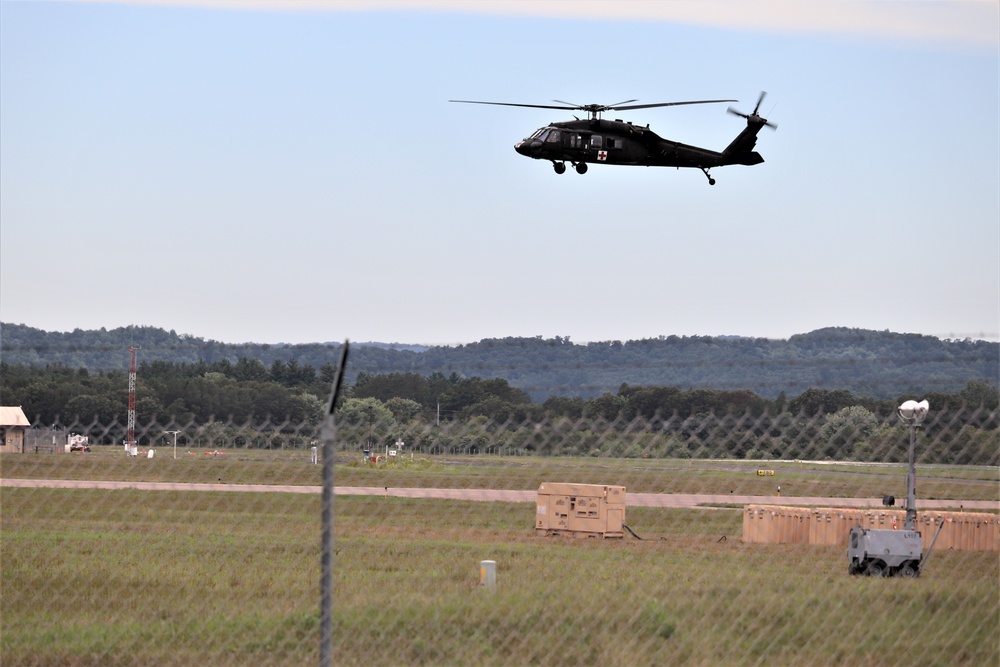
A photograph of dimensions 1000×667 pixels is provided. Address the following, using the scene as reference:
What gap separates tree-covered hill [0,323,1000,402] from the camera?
839 cm

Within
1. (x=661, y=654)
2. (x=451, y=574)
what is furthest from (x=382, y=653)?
(x=451, y=574)

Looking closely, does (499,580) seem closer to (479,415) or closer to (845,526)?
(479,415)

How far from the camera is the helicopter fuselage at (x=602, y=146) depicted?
32.8 meters

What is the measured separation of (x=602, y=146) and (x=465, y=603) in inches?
906

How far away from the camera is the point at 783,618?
1138 cm

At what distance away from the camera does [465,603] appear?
12.3 meters

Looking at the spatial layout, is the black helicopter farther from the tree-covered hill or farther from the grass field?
the tree-covered hill

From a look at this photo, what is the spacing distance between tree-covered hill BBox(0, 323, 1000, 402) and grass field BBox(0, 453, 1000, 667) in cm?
82

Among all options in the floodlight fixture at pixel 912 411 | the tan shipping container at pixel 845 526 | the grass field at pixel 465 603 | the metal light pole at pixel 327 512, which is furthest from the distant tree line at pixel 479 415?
the tan shipping container at pixel 845 526

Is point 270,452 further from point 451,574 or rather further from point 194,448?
point 451,574

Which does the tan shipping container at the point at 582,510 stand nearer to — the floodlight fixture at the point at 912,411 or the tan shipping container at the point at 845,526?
the tan shipping container at the point at 845,526

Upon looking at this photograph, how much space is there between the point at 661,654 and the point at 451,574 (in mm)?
7492

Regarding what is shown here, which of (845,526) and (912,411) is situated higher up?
(912,411)

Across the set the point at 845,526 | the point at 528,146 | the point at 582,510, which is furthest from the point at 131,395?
the point at 528,146
